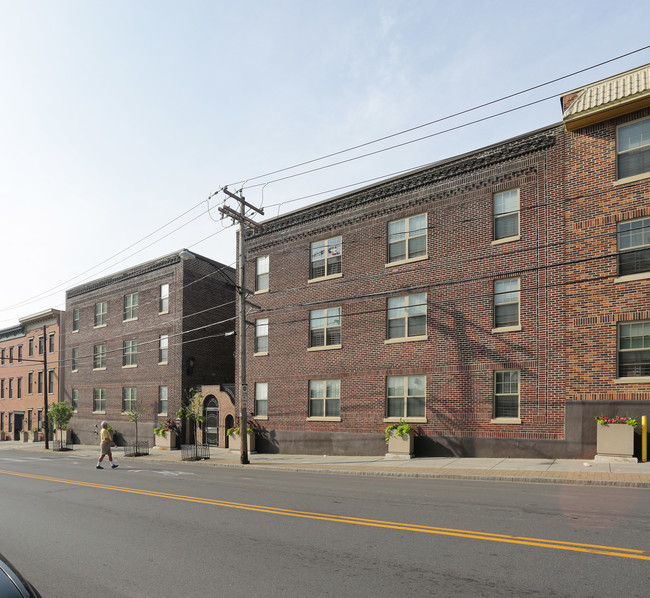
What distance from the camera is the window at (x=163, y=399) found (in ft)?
112

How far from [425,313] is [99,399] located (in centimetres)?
2834

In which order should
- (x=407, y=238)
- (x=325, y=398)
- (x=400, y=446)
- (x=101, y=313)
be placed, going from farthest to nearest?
(x=101, y=313) < (x=325, y=398) < (x=407, y=238) < (x=400, y=446)

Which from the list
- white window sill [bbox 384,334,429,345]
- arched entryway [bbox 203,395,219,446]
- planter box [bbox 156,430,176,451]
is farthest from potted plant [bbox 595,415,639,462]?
planter box [bbox 156,430,176,451]

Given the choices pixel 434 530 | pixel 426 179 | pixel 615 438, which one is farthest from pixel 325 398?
pixel 434 530

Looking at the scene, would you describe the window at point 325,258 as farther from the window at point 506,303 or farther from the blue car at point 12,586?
the blue car at point 12,586

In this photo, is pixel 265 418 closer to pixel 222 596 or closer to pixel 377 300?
pixel 377 300

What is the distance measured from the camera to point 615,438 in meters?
16.3

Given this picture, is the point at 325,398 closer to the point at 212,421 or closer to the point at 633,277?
the point at 212,421

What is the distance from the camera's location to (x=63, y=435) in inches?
1667

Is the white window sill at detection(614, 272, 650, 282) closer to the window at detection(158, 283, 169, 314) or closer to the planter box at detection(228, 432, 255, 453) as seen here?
the planter box at detection(228, 432, 255, 453)

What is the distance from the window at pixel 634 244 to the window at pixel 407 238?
23.6 feet

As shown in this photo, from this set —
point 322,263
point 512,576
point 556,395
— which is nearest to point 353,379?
point 322,263

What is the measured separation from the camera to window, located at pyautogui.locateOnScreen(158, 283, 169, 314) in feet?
116

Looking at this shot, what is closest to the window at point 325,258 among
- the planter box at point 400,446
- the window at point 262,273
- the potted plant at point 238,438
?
the window at point 262,273
